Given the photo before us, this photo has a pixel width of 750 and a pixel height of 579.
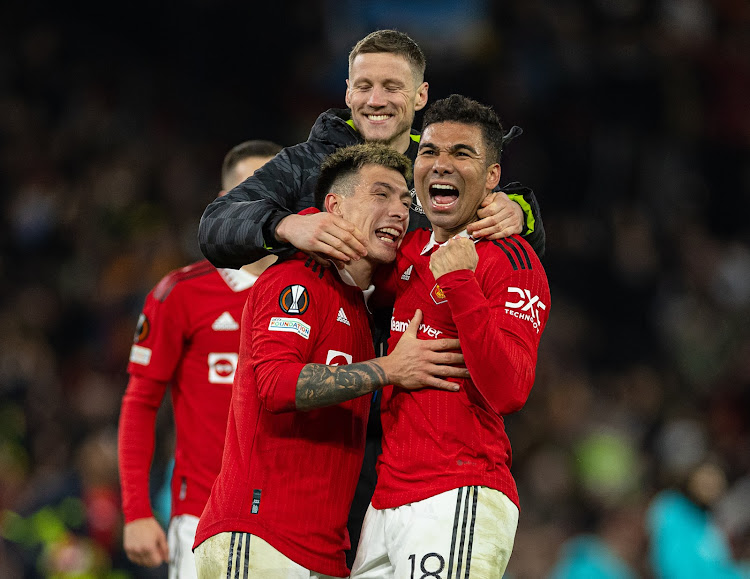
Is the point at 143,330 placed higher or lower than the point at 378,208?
lower

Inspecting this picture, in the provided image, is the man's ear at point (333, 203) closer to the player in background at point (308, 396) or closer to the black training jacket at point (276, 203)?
the player in background at point (308, 396)

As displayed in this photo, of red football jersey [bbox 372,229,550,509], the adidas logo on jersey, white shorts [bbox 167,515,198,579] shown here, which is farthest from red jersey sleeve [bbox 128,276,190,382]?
red football jersey [bbox 372,229,550,509]

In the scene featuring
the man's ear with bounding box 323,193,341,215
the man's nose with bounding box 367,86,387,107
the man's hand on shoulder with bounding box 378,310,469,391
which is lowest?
the man's hand on shoulder with bounding box 378,310,469,391

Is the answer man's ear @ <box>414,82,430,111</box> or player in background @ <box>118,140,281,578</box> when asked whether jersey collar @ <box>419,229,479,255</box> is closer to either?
man's ear @ <box>414,82,430,111</box>

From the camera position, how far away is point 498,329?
3379mm

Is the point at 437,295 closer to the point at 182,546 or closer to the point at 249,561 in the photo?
the point at 249,561

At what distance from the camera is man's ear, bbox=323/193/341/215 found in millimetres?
3949

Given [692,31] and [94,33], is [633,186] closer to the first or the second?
[692,31]

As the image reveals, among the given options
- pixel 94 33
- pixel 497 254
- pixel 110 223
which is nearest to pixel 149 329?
pixel 497 254

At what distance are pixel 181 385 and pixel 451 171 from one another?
2.10m

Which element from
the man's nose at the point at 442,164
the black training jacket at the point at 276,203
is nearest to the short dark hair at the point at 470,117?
the man's nose at the point at 442,164

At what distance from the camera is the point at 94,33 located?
42.9 ft

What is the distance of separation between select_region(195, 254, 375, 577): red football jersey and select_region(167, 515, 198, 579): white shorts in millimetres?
1283

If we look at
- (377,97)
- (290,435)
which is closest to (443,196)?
(377,97)
